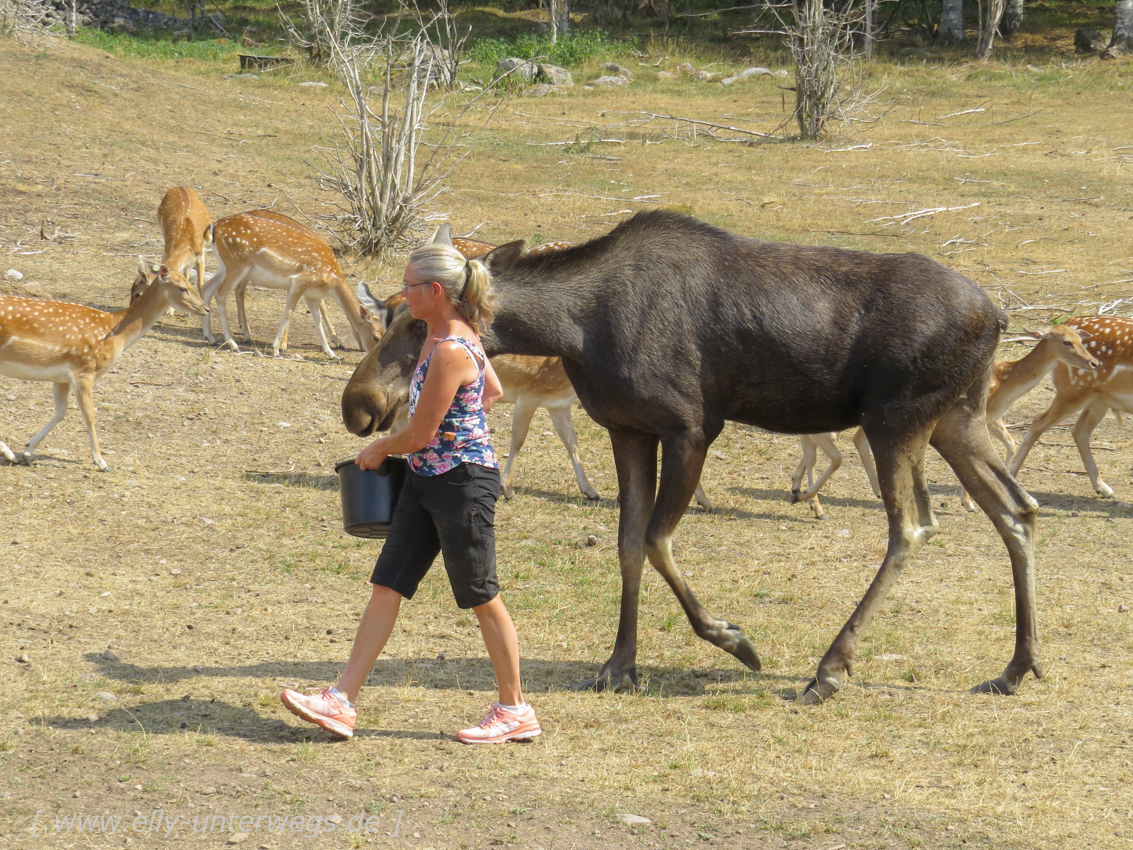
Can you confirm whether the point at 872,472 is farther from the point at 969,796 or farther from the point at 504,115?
the point at 504,115

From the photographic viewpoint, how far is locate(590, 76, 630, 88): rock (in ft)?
96.6

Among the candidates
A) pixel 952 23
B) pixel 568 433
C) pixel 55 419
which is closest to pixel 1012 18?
pixel 952 23

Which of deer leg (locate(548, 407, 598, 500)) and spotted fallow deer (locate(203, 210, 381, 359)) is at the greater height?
spotted fallow deer (locate(203, 210, 381, 359))

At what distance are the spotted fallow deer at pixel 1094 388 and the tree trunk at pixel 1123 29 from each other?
25265mm

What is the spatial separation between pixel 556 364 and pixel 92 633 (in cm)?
388

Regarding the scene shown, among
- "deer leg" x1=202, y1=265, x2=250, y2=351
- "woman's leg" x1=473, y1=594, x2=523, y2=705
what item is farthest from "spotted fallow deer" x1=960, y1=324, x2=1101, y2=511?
"deer leg" x1=202, y1=265, x2=250, y2=351

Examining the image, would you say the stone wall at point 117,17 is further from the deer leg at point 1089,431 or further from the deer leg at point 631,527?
the deer leg at point 631,527

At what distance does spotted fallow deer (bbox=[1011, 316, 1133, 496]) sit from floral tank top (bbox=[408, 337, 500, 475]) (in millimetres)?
5981

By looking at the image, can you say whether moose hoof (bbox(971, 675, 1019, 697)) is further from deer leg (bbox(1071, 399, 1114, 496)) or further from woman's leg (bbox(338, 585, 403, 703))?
deer leg (bbox(1071, 399, 1114, 496))

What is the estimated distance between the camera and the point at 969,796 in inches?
172

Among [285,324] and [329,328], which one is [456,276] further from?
[329,328]

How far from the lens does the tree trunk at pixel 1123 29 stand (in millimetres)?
31047

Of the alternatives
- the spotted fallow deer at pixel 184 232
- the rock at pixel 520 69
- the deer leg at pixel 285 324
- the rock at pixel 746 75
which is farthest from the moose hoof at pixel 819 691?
the rock at pixel 746 75

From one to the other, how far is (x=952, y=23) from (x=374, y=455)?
33.8 meters
